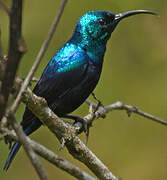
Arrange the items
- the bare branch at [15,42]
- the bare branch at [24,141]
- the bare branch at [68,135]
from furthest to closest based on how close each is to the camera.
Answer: the bare branch at [68,135]
the bare branch at [24,141]
the bare branch at [15,42]

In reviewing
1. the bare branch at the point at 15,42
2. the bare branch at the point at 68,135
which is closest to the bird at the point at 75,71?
the bare branch at the point at 68,135

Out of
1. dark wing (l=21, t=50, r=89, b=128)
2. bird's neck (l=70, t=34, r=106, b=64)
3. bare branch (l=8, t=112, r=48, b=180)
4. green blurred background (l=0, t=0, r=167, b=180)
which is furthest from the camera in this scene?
green blurred background (l=0, t=0, r=167, b=180)

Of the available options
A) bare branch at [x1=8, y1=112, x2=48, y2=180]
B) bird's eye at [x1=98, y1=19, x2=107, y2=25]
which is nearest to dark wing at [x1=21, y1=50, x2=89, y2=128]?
bird's eye at [x1=98, y1=19, x2=107, y2=25]

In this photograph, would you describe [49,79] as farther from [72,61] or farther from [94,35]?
[94,35]

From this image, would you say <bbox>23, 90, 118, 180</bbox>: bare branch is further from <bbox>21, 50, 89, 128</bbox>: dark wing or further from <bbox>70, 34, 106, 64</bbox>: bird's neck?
<bbox>70, 34, 106, 64</bbox>: bird's neck

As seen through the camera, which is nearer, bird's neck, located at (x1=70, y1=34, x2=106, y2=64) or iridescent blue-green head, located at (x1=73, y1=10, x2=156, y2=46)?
bird's neck, located at (x1=70, y1=34, x2=106, y2=64)

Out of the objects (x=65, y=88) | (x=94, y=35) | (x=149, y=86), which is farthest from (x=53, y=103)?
(x=149, y=86)

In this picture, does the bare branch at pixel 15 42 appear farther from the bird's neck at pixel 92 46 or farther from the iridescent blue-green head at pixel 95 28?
the iridescent blue-green head at pixel 95 28

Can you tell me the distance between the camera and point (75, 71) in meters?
3.78

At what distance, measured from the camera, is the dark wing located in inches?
146

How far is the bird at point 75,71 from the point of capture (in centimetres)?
371

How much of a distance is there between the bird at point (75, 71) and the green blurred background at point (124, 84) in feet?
3.42

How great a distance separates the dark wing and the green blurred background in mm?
1061

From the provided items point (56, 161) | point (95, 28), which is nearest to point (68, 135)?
point (56, 161)
